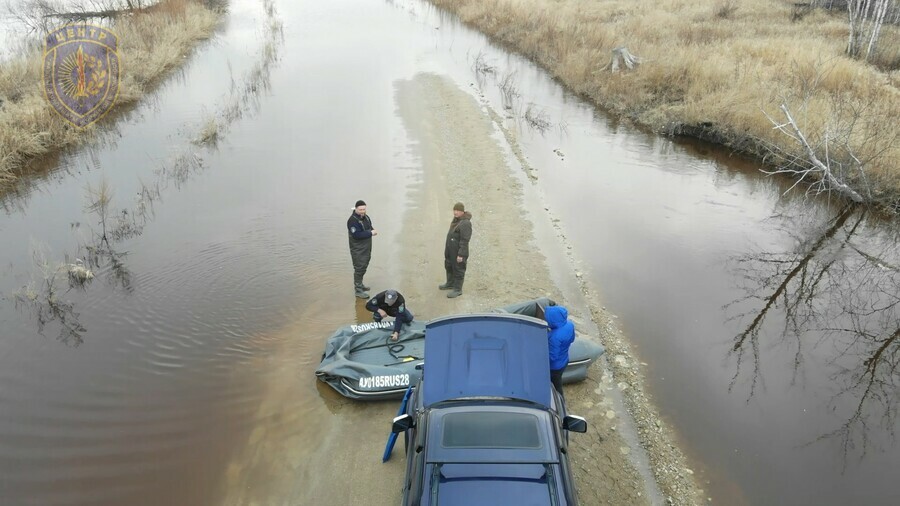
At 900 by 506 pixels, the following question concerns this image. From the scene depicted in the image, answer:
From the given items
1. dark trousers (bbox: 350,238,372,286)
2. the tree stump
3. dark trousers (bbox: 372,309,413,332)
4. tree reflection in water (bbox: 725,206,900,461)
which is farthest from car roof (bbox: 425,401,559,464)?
the tree stump

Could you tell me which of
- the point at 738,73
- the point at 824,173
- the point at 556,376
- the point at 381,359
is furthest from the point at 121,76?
the point at 824,173

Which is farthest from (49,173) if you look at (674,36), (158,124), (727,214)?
(674,36)

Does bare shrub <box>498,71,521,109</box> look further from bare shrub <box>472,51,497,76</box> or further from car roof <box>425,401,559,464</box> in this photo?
car roof <box>425,401,559,464</box>

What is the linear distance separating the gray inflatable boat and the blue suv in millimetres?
1030

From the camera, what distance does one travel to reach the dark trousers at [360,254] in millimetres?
9336

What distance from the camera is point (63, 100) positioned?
726 inches

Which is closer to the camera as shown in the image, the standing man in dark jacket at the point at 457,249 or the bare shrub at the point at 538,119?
the standing man in dark jacket at the point at 457,249

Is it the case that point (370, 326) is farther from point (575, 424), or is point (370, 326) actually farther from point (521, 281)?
point (575, 424)

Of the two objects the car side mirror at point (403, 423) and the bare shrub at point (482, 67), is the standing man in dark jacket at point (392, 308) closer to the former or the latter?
the car side mirror at point (403, 423)

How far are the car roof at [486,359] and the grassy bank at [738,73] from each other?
1153 cm

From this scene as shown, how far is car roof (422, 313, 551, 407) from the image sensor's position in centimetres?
540

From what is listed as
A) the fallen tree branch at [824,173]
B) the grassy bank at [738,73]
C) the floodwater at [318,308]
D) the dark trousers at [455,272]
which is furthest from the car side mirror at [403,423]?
the grassy bank at [738,73]

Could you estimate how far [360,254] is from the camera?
31.1ft

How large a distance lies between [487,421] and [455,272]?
15.7ft
